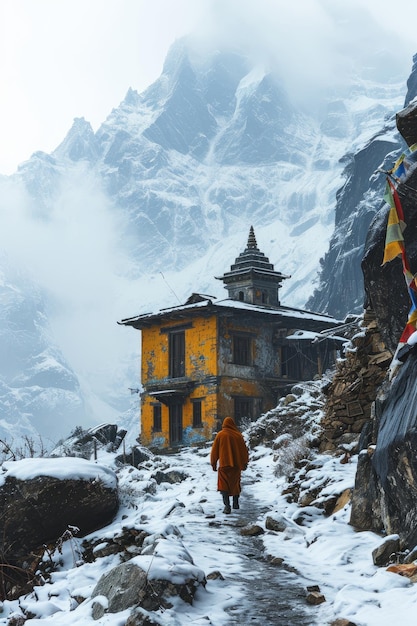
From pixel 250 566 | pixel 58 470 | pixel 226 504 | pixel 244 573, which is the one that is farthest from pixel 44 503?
pixel 244 573

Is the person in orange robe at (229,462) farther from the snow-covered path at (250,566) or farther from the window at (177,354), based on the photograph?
the window at (177,354)

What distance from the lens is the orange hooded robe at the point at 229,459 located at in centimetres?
1216

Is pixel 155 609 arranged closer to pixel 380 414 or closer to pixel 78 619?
pixel 78 619

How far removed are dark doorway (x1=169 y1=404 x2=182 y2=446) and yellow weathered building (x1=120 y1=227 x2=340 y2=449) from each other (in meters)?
0.05

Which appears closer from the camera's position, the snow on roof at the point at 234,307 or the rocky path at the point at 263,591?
the rocky path at the point at 263,591

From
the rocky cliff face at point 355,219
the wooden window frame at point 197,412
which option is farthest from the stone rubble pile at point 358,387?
the rocky cliff face at point 355,219

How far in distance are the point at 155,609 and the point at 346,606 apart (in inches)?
65.4

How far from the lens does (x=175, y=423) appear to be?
3662cm

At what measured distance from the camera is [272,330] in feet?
125

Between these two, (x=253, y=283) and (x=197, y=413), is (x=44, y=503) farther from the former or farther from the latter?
(x=253, y=283)

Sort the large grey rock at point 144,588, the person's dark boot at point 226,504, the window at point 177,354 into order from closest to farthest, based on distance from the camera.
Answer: the large grey rock at point 144,588
the person's dark boot at point 226,504
the window at point 177,354

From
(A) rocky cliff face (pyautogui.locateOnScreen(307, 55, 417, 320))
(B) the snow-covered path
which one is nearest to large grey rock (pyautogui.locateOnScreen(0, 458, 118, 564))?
(B) the snow-covered path

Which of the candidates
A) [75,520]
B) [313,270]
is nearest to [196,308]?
[75,520]

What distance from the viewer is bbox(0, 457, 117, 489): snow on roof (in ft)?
38.1
